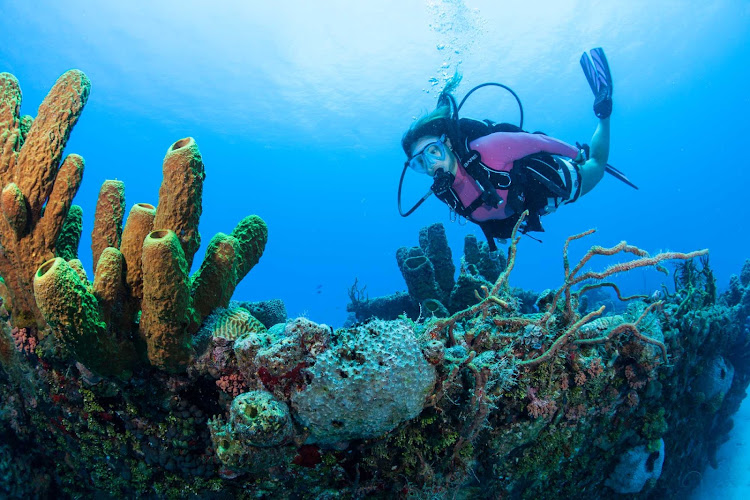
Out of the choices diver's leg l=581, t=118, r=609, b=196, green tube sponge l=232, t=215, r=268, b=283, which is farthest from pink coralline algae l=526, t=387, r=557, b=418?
diver's leg l=581, t=118, r=609, b=196

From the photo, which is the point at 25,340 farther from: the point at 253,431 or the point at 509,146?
the point at 509,146

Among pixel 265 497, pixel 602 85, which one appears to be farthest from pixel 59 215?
pixel 602 85

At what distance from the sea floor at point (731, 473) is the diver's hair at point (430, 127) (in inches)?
312

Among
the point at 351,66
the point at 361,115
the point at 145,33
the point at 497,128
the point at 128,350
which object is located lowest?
the point at 128,350

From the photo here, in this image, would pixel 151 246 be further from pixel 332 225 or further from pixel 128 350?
pixel 332 225

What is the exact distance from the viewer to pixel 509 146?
4.94 metres

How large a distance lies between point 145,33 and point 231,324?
115 feet

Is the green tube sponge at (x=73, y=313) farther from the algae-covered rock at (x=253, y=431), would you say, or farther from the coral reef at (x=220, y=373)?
the algae-covered rock at (x=253, y=431)

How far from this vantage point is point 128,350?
81.4 inches

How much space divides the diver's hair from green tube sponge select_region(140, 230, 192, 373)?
4.17 metres

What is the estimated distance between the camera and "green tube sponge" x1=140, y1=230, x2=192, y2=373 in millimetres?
1735

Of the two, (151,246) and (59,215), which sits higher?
(59,215)

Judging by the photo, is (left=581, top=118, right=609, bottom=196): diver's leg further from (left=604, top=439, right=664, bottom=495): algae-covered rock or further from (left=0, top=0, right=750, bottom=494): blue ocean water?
(left=604, top=439, right=664, bottom=495): algae-covered rock

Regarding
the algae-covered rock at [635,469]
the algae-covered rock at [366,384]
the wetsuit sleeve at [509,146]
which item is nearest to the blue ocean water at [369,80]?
the wetsuit sleeve at [509,146]
